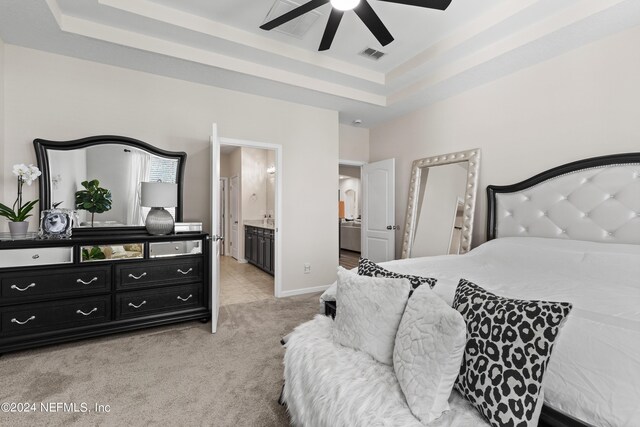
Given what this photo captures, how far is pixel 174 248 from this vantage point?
2.88 meters

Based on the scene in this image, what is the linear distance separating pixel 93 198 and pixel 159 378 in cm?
191

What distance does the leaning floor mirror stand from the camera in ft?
11.1

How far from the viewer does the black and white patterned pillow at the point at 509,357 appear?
940 millimetres

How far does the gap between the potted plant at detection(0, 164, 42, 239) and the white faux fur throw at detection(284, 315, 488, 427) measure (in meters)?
2.54

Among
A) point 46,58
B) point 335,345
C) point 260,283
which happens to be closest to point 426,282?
point 335,345

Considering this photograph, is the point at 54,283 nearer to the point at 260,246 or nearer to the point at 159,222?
the point at 159,222

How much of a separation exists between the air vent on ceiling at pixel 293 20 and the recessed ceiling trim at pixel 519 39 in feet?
5.07

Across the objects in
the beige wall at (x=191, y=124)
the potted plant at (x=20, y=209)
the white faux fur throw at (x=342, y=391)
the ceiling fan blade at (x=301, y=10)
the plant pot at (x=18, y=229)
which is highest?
the ceiling fan blade at (x=301, y=10)

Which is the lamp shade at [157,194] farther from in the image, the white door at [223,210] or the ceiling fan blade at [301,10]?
the white door at [223,210]

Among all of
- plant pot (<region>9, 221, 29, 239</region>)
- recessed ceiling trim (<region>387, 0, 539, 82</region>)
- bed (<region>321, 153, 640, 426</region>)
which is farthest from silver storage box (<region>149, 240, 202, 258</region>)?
recessed ceiling trim (<region>387, 0, 539, 82</region>)

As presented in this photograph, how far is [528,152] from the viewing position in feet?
9.73

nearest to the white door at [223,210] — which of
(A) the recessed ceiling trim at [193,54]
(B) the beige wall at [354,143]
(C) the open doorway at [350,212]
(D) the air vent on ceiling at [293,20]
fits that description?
(C) the open doorway at [350,212]

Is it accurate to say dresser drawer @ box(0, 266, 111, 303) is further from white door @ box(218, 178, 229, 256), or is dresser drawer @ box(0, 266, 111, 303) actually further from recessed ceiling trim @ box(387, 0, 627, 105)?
white door @ box(218, 178, 229, 256)

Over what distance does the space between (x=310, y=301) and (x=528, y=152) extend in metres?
2.92
